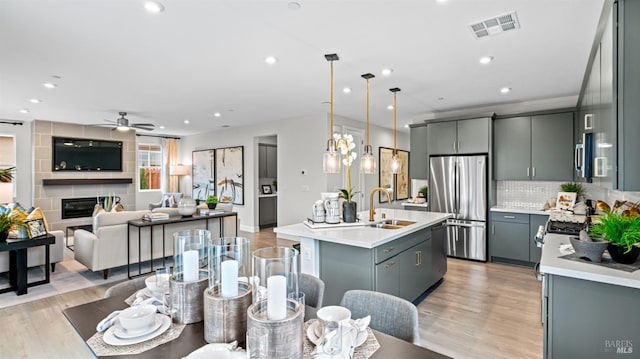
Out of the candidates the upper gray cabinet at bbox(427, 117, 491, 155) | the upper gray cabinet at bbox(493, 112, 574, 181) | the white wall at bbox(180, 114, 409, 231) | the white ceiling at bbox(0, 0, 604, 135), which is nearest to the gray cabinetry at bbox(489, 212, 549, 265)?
the upper gray cabinet at bbox(493, 112, 574, 181)

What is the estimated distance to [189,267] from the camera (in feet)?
4.34

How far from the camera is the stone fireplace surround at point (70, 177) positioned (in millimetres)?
7121

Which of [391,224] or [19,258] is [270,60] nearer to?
[391,224]

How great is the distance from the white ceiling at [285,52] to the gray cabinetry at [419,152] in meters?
0.74

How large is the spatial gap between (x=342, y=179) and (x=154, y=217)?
145 inches

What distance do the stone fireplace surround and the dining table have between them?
25.1ft

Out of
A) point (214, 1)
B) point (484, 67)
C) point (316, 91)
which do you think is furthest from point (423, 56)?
point (214, 1)

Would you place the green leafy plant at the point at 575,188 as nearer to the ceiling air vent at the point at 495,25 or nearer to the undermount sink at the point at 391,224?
the undermount sink at the point at 391,224

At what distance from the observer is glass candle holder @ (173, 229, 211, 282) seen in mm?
1325

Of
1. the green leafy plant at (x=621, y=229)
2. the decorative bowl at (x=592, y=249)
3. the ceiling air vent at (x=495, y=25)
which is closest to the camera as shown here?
the green leafy plant at (x=621, y=229)

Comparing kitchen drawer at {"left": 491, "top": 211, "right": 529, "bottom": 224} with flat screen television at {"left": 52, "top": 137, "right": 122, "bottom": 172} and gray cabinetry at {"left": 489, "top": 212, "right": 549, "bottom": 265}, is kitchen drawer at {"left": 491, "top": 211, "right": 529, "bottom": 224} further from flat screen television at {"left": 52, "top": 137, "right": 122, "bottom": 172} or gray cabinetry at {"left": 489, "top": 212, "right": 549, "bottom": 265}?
flat screen television at {"left": 52, "top": 137, "right": 122, "bottom": 172}

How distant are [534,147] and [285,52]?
4.08 metres

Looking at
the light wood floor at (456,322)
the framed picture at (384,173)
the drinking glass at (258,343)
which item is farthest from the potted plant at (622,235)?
the framed picture at (384,173)

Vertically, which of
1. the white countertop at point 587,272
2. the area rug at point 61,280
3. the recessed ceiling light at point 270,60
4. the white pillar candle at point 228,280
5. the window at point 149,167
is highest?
the recessed ceiling light at point 270,60
